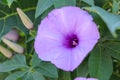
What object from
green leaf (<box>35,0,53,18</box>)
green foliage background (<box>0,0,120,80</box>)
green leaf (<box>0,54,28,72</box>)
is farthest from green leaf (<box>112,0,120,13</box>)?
green leaf (<box>0,54,28,72</box>)

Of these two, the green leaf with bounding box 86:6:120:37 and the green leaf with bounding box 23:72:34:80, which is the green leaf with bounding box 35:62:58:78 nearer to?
the green leaf with bounding box 23:72:34:80

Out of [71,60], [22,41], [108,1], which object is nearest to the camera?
[71,60]

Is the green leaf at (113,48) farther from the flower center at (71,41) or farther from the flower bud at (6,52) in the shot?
the flower bud at (6,52)

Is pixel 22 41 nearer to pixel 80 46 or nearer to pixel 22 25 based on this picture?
pixel 22 25

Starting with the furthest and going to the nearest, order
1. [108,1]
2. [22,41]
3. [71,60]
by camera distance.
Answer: [22,41], [108,1], [71,60]

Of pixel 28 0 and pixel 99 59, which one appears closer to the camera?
pixel 99 59

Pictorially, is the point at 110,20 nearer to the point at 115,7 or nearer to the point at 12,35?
the point at 115,7

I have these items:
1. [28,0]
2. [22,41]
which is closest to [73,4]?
[28,0]
